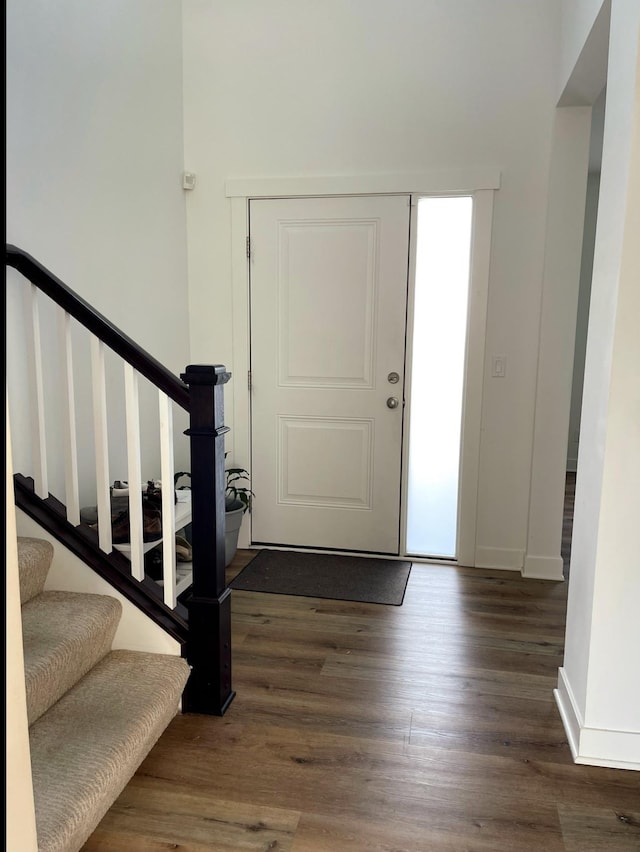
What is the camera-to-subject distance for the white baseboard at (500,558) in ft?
10.9

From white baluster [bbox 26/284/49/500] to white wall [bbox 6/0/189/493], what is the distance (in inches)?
5.7

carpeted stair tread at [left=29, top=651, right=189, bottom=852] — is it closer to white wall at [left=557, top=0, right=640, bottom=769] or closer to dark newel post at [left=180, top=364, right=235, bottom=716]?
dark newel post at [left=180, top=364, right=235, bottom=716]

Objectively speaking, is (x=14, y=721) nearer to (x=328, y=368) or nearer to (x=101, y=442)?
(x=101, y=442)

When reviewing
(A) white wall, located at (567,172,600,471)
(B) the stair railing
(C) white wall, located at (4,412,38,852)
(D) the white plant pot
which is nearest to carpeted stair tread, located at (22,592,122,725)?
(B) the stair railing

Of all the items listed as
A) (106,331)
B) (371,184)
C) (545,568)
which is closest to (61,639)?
(106,331)

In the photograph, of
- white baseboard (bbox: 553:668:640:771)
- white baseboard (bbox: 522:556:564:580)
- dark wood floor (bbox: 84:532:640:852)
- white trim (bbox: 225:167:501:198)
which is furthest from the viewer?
white baseboard (bbox: 522:556:564:580)

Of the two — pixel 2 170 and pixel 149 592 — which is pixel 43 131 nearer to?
pixel 149 592

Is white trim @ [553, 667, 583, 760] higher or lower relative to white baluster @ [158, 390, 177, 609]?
lower

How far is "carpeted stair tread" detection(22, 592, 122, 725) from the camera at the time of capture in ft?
5.26

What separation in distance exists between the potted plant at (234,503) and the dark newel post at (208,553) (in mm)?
1151

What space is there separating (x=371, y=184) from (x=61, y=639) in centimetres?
258

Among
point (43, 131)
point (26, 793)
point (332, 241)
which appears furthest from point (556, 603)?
point (43, 131)

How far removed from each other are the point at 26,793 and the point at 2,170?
2.23ft

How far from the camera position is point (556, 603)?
2930mm
